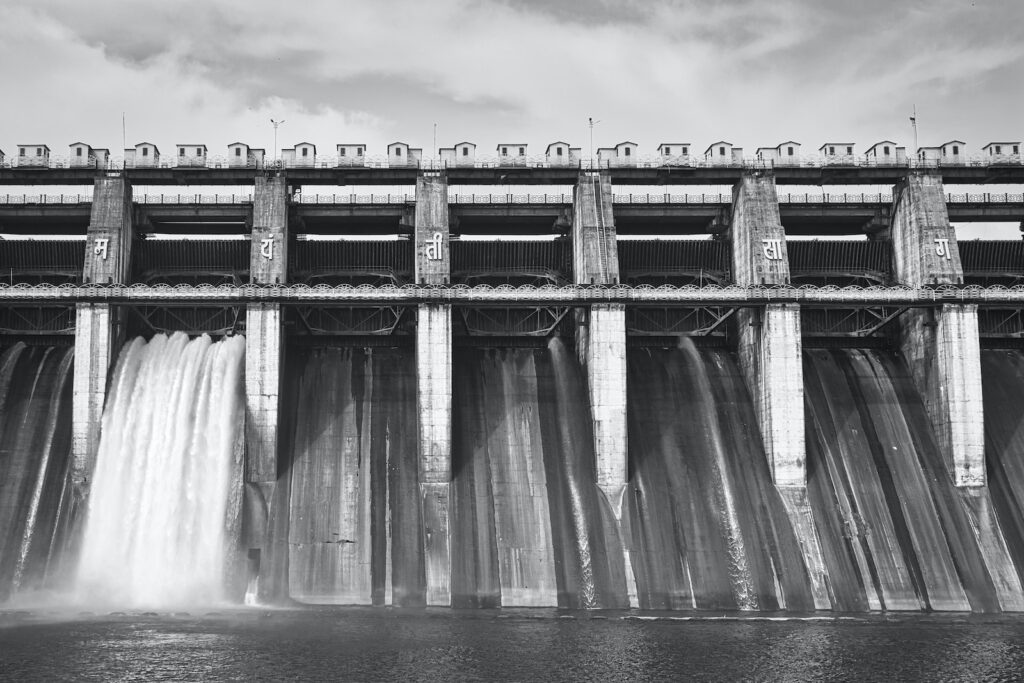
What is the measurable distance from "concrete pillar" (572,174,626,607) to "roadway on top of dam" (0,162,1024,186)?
2.89 metres

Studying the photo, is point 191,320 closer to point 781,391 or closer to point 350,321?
point 350,321

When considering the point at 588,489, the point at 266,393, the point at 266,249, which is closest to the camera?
the point at 588,489

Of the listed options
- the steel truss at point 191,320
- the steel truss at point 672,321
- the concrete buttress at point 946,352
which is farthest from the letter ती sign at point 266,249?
the concrete buttress at point 946,352

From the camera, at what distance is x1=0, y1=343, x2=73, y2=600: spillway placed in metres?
53.0

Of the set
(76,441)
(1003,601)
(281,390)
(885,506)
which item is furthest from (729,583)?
(76,441)

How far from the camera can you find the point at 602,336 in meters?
59.4

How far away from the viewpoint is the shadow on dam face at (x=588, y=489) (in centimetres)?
5244

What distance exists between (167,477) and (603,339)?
2570cm

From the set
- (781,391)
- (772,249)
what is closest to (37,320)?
(772,249)

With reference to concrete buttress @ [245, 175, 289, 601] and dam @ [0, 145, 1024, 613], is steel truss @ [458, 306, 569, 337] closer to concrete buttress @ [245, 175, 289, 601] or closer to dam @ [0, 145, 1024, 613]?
dam @ [0, 145, 1024, 613]

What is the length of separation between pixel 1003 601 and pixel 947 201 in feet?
88.4

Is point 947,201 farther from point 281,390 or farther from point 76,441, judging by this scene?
point 76,441

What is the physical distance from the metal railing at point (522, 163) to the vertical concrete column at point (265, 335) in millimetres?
2588

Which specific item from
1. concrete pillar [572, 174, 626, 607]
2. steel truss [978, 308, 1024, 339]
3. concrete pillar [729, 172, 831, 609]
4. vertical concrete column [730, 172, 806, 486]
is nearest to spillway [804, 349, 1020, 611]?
concrete pillar [729, 172, 831, 609]
